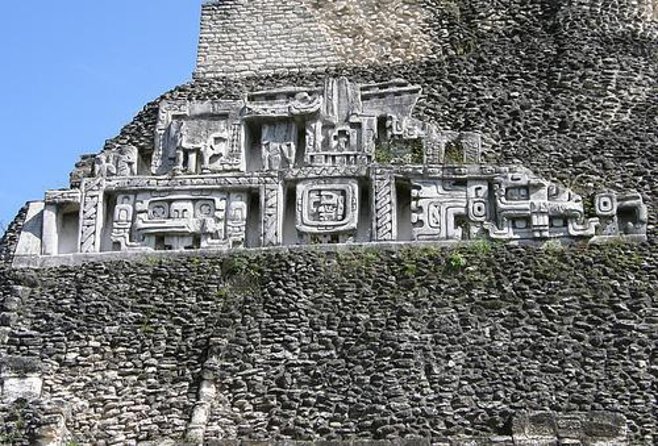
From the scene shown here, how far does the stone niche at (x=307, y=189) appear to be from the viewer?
13695 millimetres

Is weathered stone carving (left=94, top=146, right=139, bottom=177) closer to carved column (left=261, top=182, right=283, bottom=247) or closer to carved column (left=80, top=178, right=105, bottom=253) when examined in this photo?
carved column (left=80, top=178, right=105, bottom=253)

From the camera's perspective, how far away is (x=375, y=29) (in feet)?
55.3

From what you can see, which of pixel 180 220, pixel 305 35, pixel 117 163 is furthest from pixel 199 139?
pixel 305 35

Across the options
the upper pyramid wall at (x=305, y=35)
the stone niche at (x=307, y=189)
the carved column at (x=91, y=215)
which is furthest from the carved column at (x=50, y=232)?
the upper pyramid wall at (x=305, y=35)

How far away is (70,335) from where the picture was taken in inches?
507

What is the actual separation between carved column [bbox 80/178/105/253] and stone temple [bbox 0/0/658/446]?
0.02 metres

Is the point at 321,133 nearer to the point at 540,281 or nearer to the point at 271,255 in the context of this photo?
the point at 271,255

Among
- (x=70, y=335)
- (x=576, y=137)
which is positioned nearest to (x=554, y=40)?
(x=576, y=137)

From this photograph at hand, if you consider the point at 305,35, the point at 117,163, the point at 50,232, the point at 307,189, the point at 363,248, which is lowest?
the point at 363,248

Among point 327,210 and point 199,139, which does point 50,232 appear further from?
point 327,210

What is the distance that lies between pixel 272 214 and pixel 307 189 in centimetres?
44

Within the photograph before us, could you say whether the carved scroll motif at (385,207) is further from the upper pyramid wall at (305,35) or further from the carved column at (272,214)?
the upper pyramid wall at (305,35)

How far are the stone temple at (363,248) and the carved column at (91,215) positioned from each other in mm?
23

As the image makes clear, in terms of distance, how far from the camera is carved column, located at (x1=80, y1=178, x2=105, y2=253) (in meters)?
14.0
